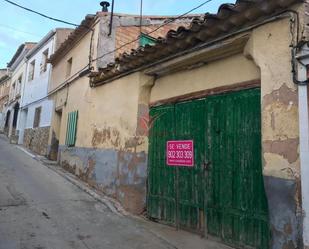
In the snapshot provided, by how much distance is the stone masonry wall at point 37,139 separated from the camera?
15.9m

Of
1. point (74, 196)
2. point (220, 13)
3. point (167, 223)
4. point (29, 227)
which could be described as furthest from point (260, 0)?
point (74, 196)

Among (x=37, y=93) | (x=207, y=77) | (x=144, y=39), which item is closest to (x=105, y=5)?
(x=144, y=39)

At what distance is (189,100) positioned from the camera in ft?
21.7

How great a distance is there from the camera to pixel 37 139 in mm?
17234

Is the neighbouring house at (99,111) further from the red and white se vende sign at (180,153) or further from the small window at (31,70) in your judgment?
the small window at (31,70)

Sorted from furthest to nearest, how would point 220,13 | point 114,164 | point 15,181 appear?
point 15,181, point 114,164, point 220,13

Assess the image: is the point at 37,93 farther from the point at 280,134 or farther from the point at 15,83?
the point at 280,134

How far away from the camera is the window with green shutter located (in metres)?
11.6

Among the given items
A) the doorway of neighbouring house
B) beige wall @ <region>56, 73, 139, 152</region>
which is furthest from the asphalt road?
the doorway of neighbouring house

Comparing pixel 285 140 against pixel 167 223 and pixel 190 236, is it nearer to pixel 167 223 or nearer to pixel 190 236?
pixel 190 236

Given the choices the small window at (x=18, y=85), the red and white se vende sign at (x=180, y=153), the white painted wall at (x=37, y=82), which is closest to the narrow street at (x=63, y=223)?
the red and white se vende sign at (x=180, y=153)

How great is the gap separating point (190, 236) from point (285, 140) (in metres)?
2.53

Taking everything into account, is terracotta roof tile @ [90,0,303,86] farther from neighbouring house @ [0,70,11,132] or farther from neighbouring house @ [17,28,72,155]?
neighbouring house @ [0,70,11,132]

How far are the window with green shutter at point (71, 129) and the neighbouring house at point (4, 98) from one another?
17477mm
